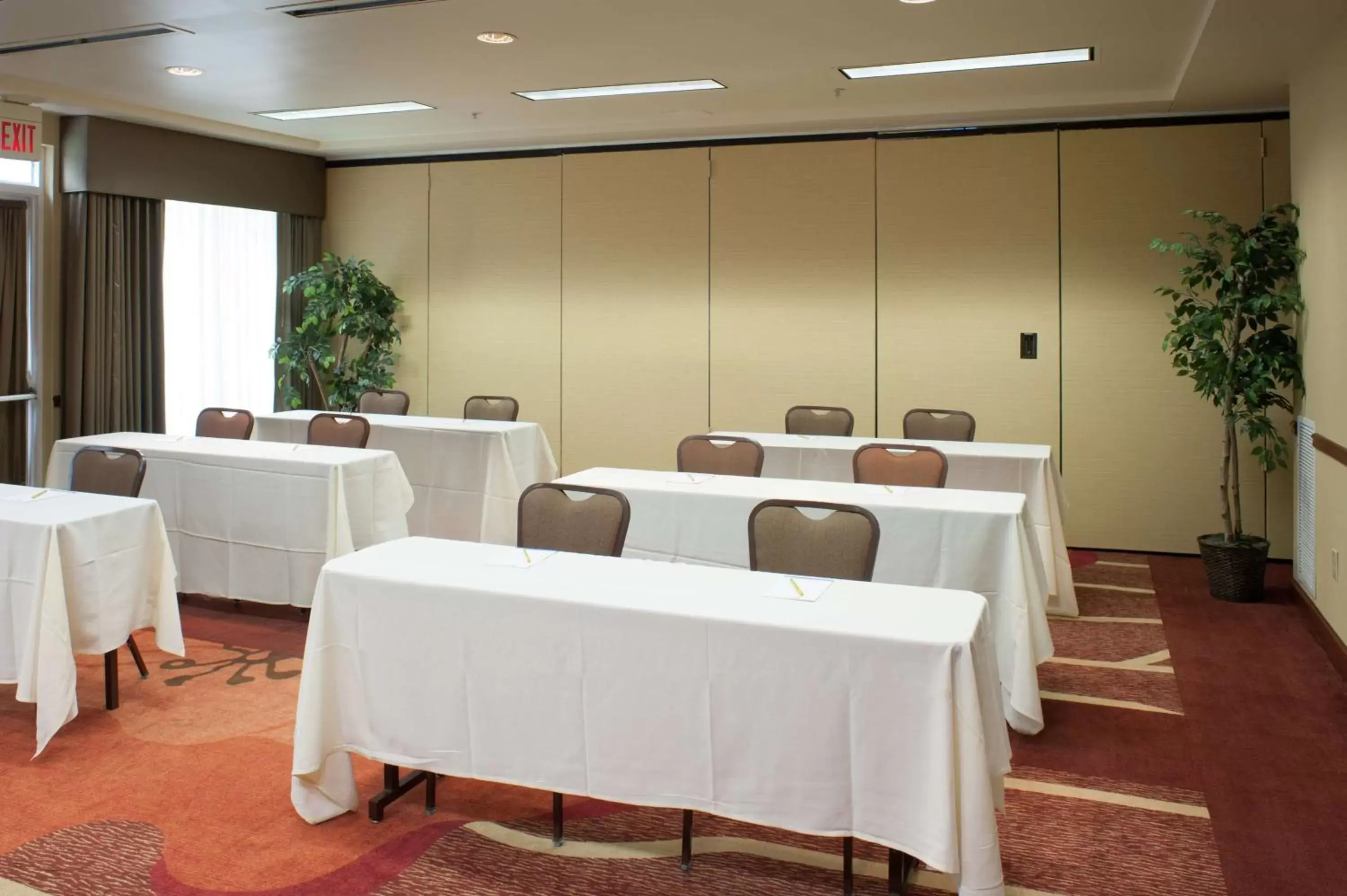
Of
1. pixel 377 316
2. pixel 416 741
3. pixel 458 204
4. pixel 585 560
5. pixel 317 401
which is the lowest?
pixel 416 741

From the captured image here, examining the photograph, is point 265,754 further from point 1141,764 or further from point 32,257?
point 32,257

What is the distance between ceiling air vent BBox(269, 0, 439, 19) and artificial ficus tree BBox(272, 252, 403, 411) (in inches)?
159

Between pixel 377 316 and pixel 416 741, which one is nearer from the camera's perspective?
pixel 416 741

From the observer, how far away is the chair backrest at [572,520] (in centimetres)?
389

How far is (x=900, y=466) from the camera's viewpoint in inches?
203

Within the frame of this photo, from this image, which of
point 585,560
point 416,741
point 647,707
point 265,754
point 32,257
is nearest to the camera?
point 647,707

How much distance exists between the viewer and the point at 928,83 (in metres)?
6.72

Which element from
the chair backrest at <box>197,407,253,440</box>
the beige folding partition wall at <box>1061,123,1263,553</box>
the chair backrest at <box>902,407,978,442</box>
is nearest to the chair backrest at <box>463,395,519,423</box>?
the chair backrest at <box>197,407,253,440</box>

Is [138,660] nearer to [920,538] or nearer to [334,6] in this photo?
[334,6]

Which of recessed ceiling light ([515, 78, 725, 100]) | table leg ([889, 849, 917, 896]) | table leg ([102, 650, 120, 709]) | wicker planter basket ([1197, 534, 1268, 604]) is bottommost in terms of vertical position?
table leg ([889, 849, 917, 896])

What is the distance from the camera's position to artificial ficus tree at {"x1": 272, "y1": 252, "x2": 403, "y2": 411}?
8.94 meters

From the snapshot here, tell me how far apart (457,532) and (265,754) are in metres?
2.97

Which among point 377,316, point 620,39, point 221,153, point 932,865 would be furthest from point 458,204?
point 932,865

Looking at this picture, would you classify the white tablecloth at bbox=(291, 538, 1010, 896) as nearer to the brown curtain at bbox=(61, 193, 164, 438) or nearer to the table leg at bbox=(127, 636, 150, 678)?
the table leg at bbox=(127, 636, 150, 678)
